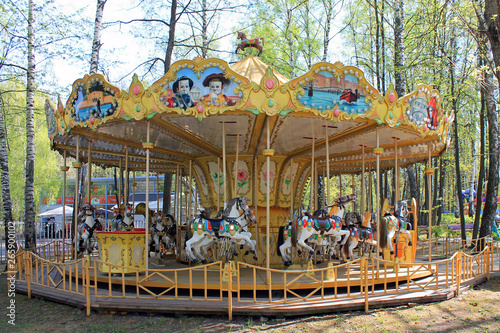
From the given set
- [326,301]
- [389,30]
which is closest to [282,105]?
[326,301]

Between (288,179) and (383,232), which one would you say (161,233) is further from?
(383,232)

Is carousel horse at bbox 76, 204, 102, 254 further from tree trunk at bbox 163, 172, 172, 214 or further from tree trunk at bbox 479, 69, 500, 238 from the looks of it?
tree trunk at bbox 479, 69, 500, 238

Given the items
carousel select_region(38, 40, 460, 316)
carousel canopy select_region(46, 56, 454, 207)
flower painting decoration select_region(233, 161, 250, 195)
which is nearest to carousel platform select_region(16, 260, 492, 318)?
carousel select_region(38, 40, 460, 316)

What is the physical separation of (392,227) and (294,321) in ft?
13.5

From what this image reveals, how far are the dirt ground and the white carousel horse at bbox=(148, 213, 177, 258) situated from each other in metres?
4.15

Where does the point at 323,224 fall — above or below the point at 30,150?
below

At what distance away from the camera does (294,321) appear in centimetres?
617

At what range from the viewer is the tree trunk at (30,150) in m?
12.2

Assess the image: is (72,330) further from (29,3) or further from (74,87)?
(29,3)

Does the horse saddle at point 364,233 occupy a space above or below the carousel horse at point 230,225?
below

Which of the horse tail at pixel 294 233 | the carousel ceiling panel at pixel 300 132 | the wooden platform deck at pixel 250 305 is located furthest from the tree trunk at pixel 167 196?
the wooden platform deck at pixel 250 305

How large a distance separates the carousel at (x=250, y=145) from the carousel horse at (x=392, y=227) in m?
0.03

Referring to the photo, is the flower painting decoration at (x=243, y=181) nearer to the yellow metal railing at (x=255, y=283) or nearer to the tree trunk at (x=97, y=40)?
the yellow metal railing at (x=255, y=283)

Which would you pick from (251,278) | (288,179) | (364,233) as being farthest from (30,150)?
(364,233)
